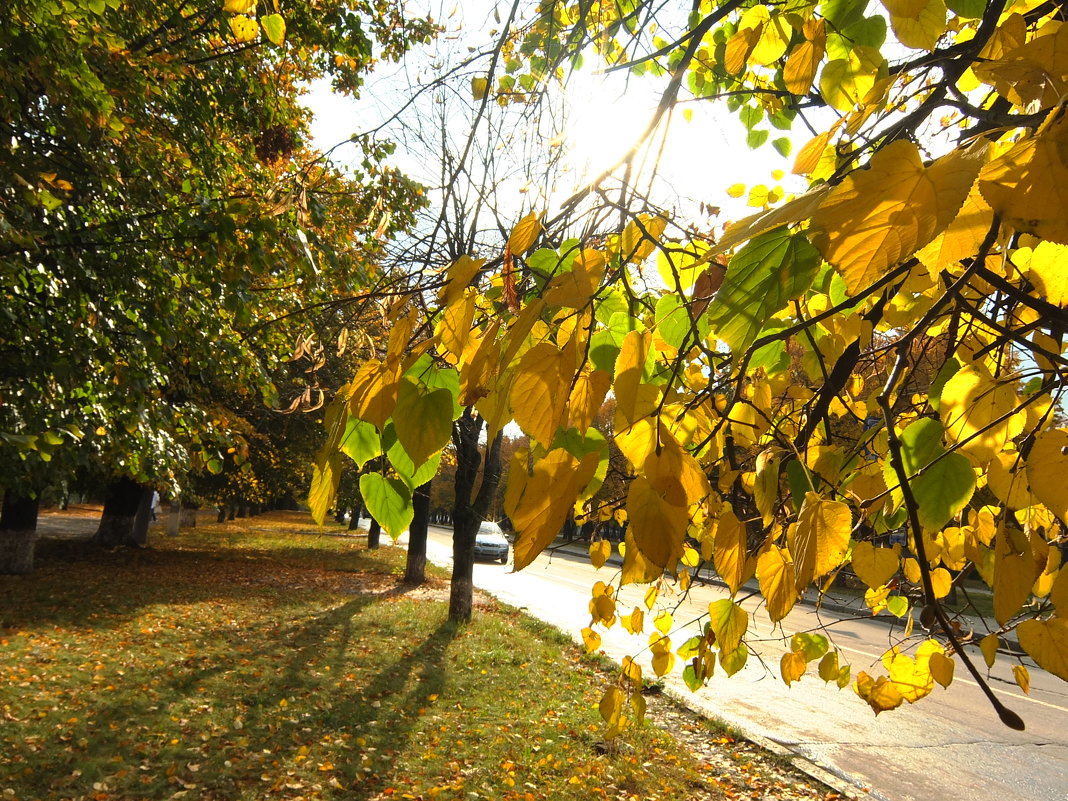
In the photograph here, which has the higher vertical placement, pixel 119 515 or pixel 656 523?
pixel 656 523

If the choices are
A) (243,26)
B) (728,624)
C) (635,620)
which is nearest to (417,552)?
(635,620)

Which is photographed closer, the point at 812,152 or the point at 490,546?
the point at 812,152

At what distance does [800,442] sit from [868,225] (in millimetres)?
842

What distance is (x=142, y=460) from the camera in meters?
5.74

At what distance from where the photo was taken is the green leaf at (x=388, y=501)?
98 cm

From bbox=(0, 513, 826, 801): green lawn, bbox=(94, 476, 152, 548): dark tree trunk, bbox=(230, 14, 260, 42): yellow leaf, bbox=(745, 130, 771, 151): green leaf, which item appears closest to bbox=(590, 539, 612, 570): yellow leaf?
bbox=(745, 130, 771, 151): green leaf

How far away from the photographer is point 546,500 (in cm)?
55

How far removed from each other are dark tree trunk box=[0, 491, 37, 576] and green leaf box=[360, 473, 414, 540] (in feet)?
38.2

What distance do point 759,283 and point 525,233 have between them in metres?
0.29

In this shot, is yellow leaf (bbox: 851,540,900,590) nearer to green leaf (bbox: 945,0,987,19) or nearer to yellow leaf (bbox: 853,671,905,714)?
yellow leaf (bbox: 853,671,905,714)

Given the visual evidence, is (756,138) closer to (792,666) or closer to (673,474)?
(792,666)

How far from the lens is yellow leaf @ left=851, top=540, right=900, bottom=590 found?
126 centimetres

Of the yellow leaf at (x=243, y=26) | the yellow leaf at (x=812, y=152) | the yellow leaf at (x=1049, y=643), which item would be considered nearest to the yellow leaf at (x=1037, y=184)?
the yellow leaf at (x=812, y=152)

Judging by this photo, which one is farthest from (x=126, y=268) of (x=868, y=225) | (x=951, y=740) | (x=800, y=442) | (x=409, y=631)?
(x=951, y=740)
